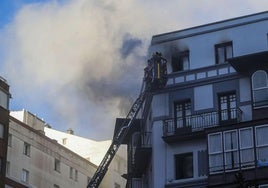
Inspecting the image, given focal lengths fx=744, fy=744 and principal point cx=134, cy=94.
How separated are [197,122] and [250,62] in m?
5.60

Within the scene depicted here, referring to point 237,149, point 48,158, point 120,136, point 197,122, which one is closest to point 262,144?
point 237,149

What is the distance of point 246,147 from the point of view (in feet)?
160

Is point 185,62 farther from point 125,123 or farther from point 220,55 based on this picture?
point 125,123

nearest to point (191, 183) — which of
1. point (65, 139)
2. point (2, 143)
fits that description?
point (2, 143)

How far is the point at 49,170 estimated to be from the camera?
89.5 metres

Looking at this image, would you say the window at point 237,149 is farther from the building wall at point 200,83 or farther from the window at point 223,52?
the window at point 223,52

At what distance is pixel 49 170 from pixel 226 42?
138ft

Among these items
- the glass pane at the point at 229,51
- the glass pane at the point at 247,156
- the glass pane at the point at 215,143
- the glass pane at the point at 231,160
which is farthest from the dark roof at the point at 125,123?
the glass pane at the point at 247,156

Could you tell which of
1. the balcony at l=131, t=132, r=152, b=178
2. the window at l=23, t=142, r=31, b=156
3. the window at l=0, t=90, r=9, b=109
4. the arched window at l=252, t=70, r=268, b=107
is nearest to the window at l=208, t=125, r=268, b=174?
the arched window at l=252, t=70, r=268, b=107

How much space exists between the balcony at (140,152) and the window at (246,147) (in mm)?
8420

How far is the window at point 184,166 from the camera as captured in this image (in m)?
51.8

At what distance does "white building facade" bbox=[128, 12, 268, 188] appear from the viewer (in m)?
49.0

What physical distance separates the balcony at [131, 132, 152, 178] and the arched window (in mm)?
9209

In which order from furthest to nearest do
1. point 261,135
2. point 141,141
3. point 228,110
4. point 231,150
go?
point 141,141, point 228,110, point 231,150, point 261,135
